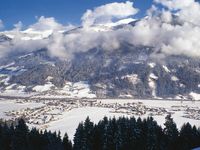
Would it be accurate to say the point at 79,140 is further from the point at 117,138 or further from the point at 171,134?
the point at 171,134

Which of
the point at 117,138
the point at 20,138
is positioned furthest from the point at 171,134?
the point at 20,138

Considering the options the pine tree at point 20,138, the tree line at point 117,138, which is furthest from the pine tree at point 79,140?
the pine tree at point 20,138

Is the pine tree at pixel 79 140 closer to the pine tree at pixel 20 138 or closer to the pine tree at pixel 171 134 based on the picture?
the pine tree at pixel 20 138

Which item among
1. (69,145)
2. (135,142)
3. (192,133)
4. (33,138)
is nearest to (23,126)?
(33,138)

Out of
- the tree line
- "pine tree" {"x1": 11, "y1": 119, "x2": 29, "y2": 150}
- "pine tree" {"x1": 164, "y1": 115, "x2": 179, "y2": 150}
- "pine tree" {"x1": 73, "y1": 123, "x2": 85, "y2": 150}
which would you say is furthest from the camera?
"pine tree" {"x1": 73, "y1": 123, "x2": 85, "y2": 150}

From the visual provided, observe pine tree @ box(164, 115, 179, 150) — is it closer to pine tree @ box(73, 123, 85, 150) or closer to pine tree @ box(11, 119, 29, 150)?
pine tree @ box(73, 123, 85, 150)

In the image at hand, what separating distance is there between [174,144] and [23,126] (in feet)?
138

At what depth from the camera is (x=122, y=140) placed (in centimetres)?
10625

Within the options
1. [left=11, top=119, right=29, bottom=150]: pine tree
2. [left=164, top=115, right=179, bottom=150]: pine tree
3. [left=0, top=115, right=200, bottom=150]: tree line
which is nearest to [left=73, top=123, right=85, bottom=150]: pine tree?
[left=0, top=115, right=200, bottom=150]: tree line

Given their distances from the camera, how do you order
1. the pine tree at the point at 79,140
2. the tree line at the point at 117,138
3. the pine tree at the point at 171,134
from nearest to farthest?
the tree line at the point at 117,138 → the pine tree at the point at 171,134 → the pine tree at the point at 79,140

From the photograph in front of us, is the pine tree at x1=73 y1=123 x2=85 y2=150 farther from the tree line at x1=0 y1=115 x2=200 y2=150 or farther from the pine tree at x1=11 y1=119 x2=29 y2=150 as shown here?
the pine tree at x1=11 y1=119 x2=29 y2=150

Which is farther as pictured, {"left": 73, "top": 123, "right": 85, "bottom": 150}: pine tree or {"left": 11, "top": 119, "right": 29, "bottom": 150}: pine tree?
{"left": 73, "top": 123, "right": 85, "bottom": 150}: pine tree

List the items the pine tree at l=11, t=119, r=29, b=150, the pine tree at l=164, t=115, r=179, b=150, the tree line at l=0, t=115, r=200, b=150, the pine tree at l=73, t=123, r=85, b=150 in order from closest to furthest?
the pine tree at l=11, t=119, r=29, b=150 < the tree line at l=0, t=115, r=200, b=150 < the pine tree at l=164, t=115, r=179, b=150 < the pine tree at l=73, t=123, r=85, b=150

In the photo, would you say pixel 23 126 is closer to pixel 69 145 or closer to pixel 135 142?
pixel 69 145
